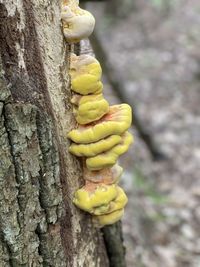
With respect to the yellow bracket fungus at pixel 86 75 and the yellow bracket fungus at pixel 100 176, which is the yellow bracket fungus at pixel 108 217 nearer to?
the yellow bracket fungus at pixel 100 176

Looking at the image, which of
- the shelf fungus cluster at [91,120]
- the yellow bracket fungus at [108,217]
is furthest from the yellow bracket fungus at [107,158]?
the yellow bracket fungus at [108,217]

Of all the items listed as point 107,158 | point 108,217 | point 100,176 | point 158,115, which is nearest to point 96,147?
point 107,158

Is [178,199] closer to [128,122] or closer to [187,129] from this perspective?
[187,129]

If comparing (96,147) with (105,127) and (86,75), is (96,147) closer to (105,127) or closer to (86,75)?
(105,127)

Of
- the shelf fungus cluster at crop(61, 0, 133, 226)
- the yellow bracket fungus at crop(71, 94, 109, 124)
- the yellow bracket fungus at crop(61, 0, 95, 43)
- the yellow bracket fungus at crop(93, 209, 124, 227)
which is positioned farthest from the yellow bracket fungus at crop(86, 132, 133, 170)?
the yellow bracket fungus at crop(61, 0, 95, 43)

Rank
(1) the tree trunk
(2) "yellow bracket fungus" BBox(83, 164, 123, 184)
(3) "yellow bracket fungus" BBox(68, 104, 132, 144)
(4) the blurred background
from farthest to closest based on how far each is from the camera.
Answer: (4) the blurred background < (2) "yellow bracket fungus" BBox(83, 164, 123, 184) < (3) "yellow bracket fungus" BBox(68, 104, 132, 144) < (1) the tree trunk

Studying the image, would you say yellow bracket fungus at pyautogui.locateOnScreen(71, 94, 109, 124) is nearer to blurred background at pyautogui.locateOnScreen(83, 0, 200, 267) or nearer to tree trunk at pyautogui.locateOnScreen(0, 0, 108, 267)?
tree trunk at pyautogui.locateOnScreen(0, 0, 108, 267)

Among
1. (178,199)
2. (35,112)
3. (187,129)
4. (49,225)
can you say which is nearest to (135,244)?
(178,199)
